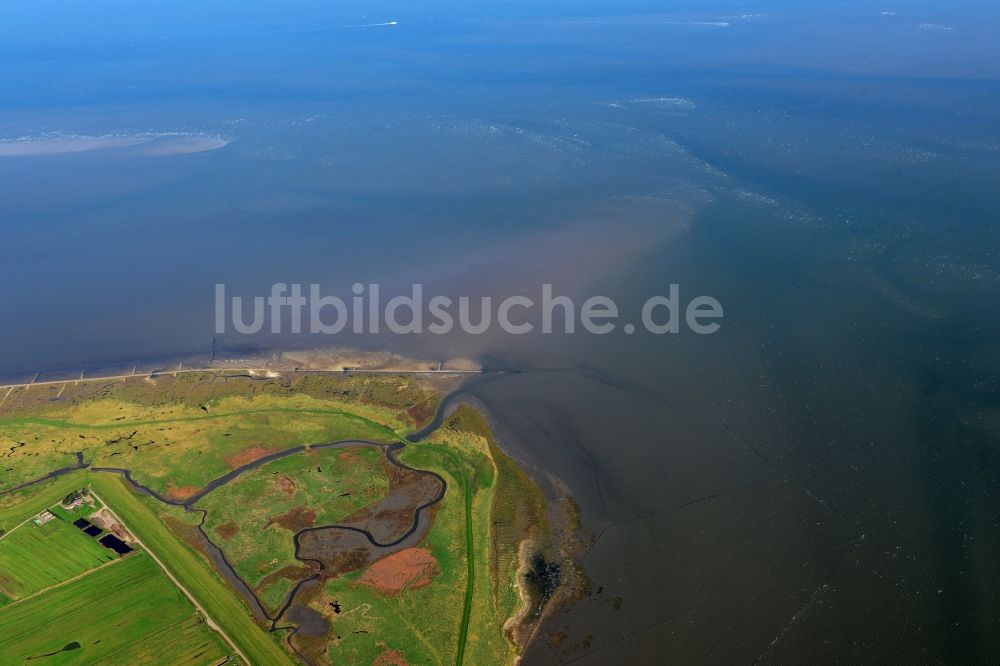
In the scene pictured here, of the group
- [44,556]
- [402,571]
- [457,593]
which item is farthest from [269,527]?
[44,556]

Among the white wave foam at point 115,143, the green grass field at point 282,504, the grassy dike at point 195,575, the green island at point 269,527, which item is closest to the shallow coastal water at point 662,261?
the white wave foam at point 115,143

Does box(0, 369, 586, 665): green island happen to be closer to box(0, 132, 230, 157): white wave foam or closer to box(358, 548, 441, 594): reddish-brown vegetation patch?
box(358, 548, 441, 594): reddish-brown vegetation patch

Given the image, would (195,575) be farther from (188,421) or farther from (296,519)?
(188,421)

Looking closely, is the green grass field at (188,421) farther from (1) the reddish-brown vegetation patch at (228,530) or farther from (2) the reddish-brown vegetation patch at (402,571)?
(2) the reddish-brown vegetation patch at (402,571)

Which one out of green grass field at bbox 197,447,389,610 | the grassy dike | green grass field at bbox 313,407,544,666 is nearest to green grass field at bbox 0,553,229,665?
the grassy dike

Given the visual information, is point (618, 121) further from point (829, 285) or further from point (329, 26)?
point (329, 26)
